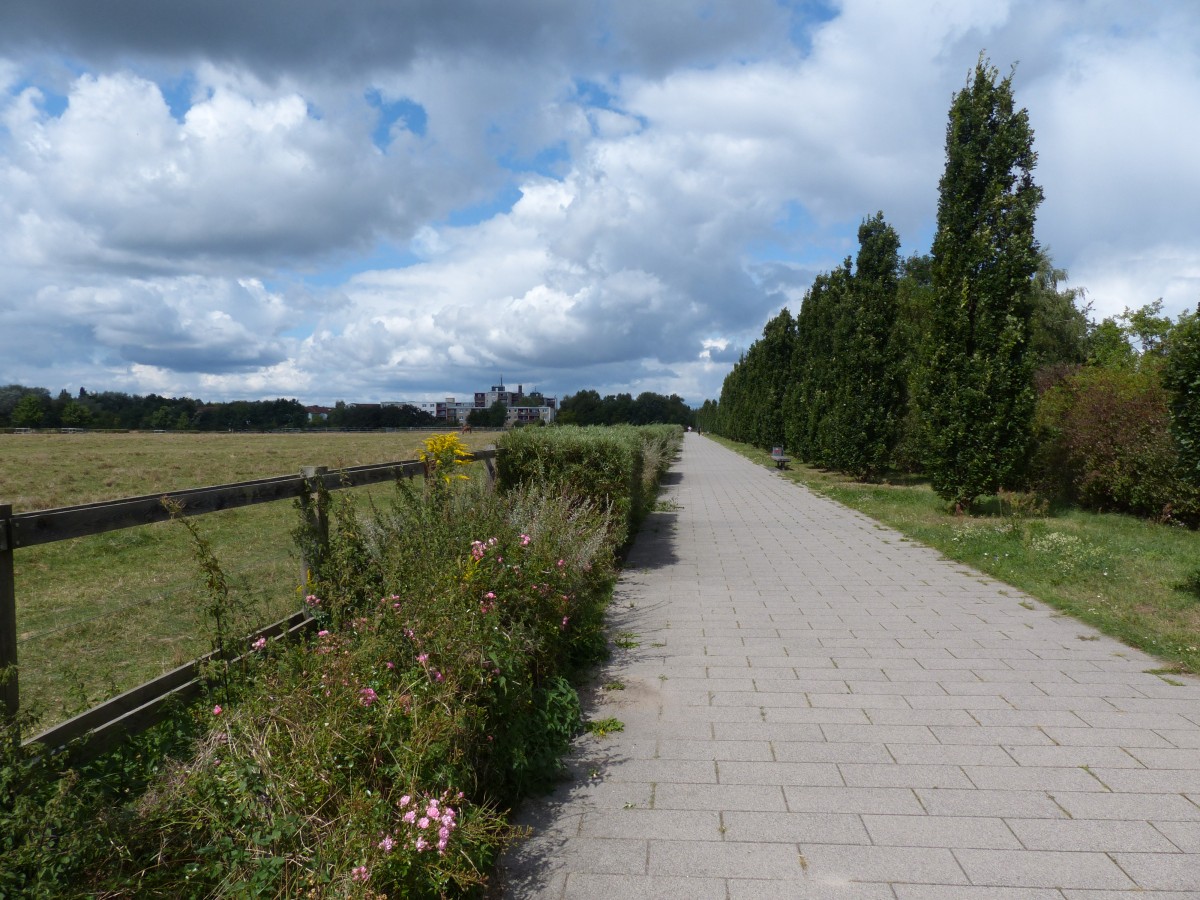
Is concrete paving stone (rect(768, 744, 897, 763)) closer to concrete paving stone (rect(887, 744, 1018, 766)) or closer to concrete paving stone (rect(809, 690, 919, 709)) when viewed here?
concrete paving stone (rect(887, 744, 1018, 766))

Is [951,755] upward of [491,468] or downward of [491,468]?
downward

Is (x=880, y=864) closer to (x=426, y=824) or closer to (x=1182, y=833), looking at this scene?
(x=1182, y=833)

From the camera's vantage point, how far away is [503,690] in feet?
11.6

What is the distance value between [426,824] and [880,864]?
180 cm

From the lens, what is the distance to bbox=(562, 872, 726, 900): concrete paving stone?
2852 mm

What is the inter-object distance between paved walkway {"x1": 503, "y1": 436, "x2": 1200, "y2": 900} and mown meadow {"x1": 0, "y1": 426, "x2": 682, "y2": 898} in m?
0.50

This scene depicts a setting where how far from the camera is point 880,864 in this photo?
3.04m

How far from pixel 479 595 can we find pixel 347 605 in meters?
0.79

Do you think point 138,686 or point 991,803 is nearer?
point 138,686

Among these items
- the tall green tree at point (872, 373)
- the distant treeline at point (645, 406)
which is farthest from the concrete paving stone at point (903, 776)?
the distant treeline at point (645, 406)

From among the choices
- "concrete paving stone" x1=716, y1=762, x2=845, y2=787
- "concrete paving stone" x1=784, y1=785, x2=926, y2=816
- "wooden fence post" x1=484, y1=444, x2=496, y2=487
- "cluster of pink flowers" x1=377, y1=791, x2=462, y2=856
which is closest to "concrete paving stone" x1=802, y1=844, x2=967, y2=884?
"concrete paving stone" x1=784, y1=785, x2=926, y2=816

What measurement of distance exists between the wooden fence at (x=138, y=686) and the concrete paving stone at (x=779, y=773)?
2.41 m

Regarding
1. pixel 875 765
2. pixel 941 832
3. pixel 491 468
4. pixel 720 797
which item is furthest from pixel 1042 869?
pixel 491 468

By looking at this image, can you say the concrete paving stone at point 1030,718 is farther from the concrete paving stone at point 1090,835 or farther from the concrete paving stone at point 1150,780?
the concrete paving stone at point 1090,835
